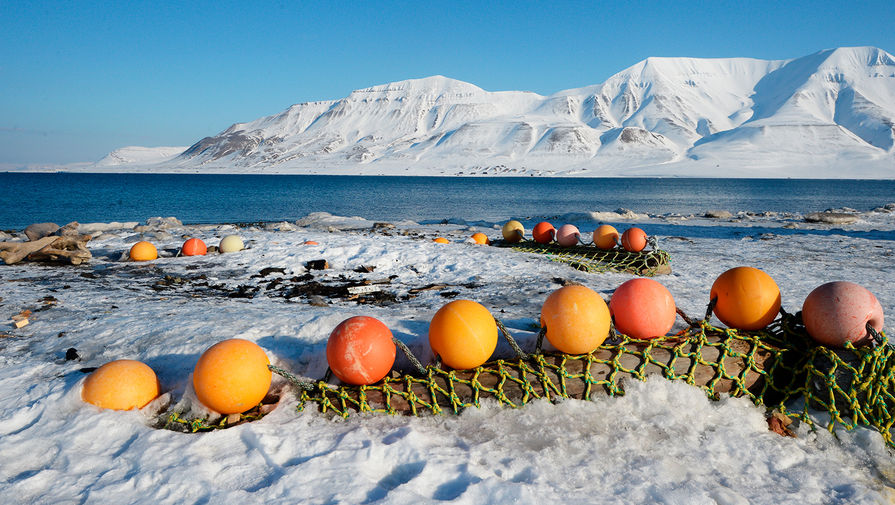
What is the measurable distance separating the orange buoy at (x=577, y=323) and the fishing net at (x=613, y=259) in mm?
5559

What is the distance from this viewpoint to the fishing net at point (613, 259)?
9.76 m

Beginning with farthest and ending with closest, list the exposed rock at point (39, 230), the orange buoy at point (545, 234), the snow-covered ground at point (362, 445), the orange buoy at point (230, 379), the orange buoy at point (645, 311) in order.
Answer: the exposed rock at point (39, 230) < the orange buoy at point (545, 234) < the orange buoy at point (645, 311) < the orange buoy at point (230, 379) < the snow-covered ground at point (362, 445)

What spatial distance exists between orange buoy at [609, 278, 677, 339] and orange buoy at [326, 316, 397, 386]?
2.12 m

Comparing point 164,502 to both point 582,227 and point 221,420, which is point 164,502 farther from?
point 582,227

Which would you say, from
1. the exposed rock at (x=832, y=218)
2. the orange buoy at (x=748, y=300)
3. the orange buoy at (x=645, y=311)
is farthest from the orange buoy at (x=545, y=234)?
the exposed rock at (x=832, y=218)

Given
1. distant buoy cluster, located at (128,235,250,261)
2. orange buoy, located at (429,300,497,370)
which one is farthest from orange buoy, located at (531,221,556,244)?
orange buoy, located at (429,300,497,370)

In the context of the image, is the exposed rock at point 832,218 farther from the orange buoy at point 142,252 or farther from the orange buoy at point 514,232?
the orange buoy at point 142,252

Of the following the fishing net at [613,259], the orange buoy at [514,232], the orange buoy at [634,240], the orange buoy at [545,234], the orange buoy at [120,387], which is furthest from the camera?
the orange buoy at [514,232]

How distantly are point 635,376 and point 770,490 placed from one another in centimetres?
122

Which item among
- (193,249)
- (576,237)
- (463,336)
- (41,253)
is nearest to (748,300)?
(463,336)

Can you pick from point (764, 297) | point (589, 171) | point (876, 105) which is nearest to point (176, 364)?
point (764, 297)

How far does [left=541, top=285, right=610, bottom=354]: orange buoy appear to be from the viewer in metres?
4.25

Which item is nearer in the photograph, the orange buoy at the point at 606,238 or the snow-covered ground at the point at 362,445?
the snow-covered ground at the point at 362,445

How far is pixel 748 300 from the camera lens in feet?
14.8
